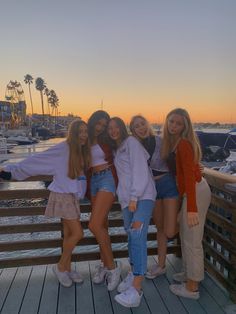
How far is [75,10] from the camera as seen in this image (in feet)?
34.4

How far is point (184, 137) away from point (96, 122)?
0.80 meters

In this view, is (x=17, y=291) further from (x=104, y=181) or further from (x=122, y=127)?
(x=122, y=127)

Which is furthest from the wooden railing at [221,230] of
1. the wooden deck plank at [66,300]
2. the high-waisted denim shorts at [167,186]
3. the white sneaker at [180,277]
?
the wooden deck plank at [66,300]

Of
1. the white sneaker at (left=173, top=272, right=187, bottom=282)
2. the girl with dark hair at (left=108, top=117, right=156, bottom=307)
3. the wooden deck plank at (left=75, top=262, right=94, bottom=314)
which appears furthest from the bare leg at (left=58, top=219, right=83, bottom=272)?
the white sneaker at (left=173, top=272, right=187, bottom=282)

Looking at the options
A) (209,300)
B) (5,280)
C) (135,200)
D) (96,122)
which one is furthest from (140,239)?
(5,280)

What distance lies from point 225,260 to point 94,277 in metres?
1.23

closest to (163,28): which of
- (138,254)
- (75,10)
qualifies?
(75,10)

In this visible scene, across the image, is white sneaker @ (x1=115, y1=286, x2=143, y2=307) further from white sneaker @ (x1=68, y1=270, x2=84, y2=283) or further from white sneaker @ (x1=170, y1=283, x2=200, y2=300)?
white sneaker @ (x1=68, y1=270, x2=84, y2=283)

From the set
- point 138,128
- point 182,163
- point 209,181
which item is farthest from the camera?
point 209,181

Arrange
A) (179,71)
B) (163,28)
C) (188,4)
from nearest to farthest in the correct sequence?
(188,4), (163,28), (179,71)

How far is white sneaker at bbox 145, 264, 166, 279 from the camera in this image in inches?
142

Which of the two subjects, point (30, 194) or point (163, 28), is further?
point (163, 28)

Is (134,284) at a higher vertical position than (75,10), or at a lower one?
lower

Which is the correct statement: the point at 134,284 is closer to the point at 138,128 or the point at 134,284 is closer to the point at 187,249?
the point at 187,249
